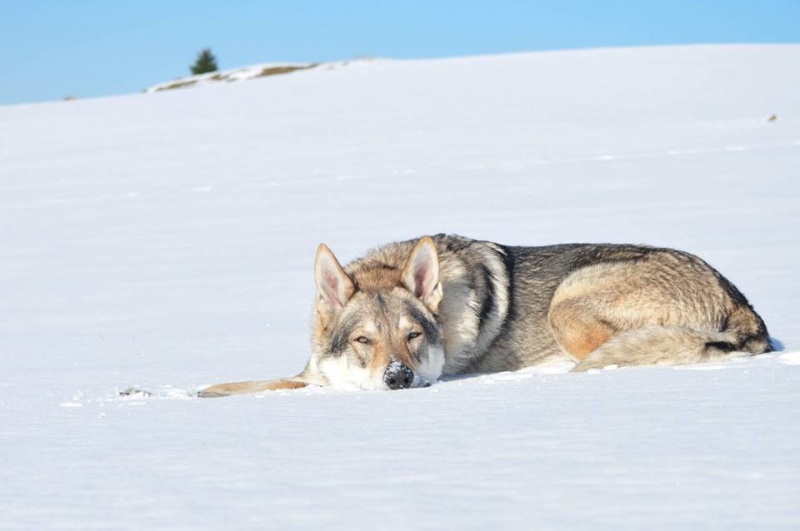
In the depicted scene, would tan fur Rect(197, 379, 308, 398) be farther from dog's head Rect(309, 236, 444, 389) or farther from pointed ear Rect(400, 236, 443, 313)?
pointed ear Rect(400, 236, 443, 313)

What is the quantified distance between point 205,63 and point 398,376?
2841 inches

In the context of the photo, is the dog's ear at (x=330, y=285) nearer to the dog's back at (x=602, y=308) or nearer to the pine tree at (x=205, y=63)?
the dog's back at (x=602, y=308)

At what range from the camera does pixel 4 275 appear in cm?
1295

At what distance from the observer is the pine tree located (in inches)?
2916

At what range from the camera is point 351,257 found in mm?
12266

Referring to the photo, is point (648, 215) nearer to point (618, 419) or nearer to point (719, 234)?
point (719, 234)

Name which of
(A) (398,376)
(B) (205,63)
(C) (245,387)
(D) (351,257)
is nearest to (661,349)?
(A) (398,376)

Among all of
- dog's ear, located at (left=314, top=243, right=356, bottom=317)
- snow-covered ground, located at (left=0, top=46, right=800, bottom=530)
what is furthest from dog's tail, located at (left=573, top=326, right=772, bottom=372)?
dog's ear, located at (left=314, top=243, right=356, bottom=317)

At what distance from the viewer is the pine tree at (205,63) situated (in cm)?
7406

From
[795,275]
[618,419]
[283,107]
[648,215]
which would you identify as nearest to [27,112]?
[283,107]

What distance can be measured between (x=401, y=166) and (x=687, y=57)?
21.3 metres

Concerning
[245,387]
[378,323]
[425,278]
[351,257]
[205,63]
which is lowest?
[245,387]

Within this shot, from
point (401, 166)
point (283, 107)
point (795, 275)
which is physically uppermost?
point (283, 107)

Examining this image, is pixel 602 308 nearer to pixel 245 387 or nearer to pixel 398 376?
pixel 398 376
